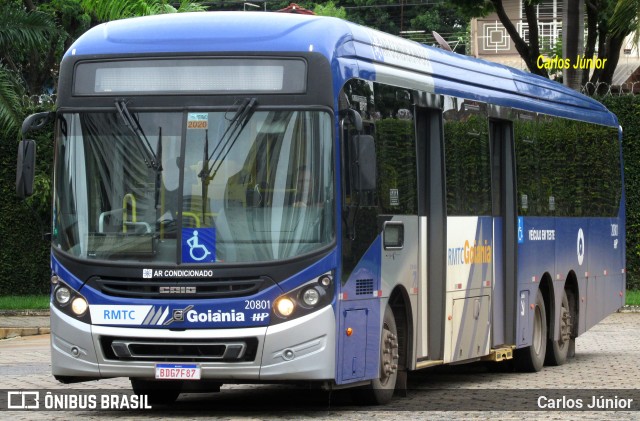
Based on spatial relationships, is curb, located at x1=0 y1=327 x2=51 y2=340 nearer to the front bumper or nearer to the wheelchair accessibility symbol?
the front bumper

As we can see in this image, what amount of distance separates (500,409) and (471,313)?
2579 millimetres

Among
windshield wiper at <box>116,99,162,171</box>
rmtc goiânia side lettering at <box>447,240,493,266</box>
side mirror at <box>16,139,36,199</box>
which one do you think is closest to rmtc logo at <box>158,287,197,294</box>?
windshield wiper at <box>116,99,162,171</box>

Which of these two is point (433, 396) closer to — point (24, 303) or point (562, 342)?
point (562, 342)

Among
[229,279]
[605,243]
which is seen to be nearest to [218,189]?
[229,279]

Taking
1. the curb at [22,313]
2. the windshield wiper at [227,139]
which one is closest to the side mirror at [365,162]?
the windshield wiper at [227,139]

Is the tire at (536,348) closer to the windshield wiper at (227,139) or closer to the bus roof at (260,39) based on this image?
the bus roof at (260,39)

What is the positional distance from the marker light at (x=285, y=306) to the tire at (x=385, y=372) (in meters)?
1.43

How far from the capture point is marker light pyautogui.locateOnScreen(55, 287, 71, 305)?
1223 cm

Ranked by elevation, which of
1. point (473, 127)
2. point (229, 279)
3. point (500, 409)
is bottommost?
point (500, 409)

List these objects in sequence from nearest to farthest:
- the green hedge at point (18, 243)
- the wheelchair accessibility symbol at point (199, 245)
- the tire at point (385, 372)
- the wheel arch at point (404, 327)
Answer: the wheelchair accessibility symbol at point (199, 245), the tire at point (385, 372), the wheel arch at point (404, 327), the green hedge at point (18, 243)

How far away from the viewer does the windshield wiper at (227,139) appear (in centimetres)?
1197

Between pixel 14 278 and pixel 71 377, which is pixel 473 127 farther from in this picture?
pixel 14 278

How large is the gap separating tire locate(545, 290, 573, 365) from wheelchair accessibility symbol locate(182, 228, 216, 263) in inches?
306

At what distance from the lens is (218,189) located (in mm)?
11945
